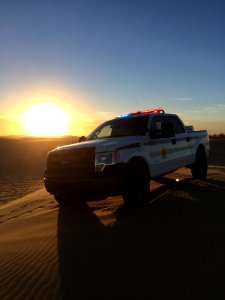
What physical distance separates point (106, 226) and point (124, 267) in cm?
191

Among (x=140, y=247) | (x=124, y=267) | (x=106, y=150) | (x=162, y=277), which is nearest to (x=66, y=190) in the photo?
(x=106, y=150)

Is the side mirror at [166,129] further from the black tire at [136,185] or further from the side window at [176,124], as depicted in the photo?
the black tire at [136,185]

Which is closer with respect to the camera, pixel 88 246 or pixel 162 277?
pixel 162 277

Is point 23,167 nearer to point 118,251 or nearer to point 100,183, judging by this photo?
point 100,183

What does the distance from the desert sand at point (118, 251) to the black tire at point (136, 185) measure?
0.21 metres

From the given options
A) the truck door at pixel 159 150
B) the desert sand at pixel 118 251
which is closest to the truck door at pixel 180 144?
the truck door at pixel 159 150

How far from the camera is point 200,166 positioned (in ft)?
38.5

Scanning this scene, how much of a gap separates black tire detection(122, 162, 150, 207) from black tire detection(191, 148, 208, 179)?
397 centimetres

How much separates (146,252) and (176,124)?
19.0 feet

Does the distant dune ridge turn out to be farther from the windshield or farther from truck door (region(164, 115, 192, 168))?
truck door (region(164, 115, 192, 168))

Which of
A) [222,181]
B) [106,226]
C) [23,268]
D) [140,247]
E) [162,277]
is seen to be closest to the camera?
[162,277]

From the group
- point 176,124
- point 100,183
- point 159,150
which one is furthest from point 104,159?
point 176,124

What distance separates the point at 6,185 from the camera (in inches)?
703

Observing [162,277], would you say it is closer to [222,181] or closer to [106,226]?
[106,226]
